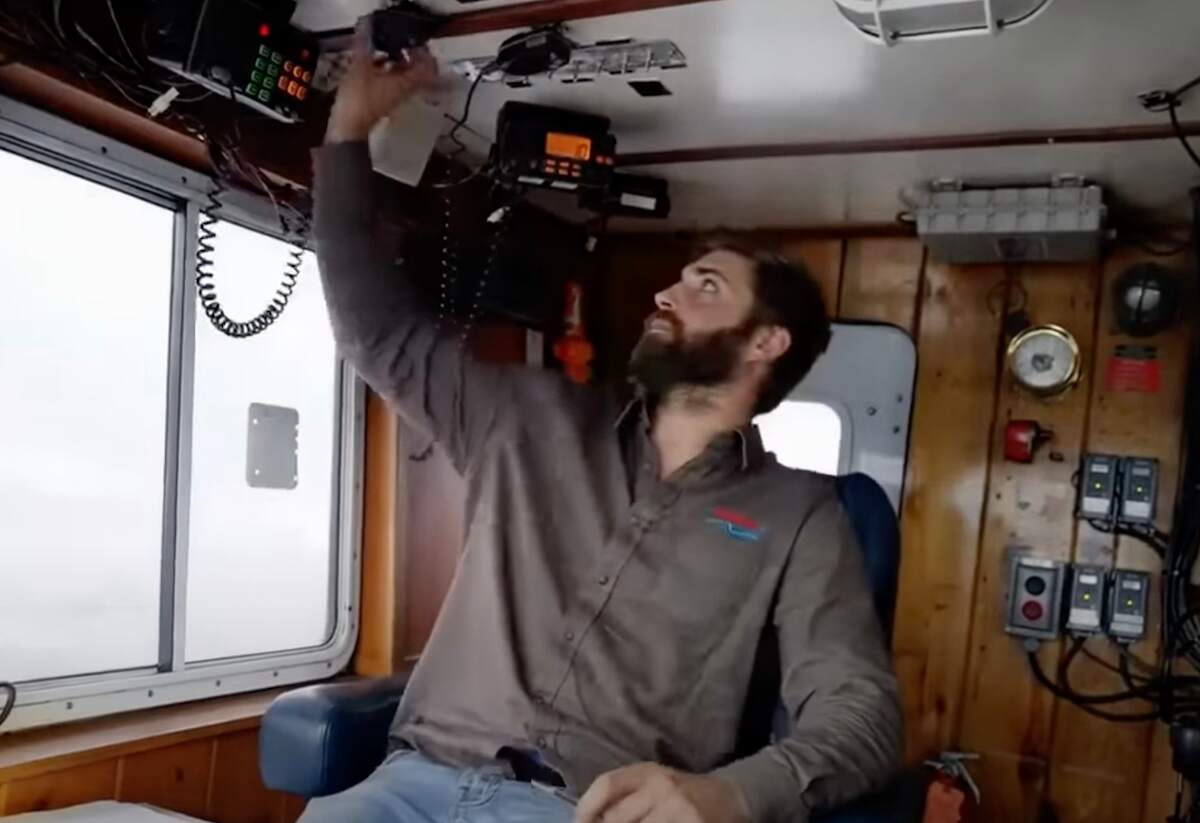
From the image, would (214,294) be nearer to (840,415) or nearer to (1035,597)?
(840,415)

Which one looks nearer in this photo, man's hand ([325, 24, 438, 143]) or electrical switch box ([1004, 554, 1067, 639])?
man's hand ([325, 24, 438, 143])

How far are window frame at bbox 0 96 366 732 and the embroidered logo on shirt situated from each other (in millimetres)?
984

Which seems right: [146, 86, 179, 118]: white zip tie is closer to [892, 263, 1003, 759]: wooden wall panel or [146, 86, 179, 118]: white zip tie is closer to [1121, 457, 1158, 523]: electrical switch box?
[892, 263, 1003, 759]: wooden wall panel

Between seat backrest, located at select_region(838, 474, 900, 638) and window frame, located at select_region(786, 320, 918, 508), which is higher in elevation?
window frame, located at select_region(786, 320, 918, 508)

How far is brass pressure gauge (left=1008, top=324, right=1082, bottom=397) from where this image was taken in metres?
2.62

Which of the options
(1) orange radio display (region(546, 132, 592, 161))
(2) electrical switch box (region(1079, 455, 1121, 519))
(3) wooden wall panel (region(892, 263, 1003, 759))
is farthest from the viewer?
(3) wooden wall panel (region(892, 263, 1003, 759))

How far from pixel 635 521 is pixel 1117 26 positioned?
1.01 meters

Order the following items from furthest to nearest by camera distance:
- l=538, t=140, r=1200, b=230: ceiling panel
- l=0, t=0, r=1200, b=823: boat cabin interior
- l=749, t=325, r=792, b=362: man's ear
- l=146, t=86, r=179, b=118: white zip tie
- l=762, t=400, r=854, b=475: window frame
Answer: l=762, t=400, r=854, b=475: window frame, l=538, t=140, r=1200, b=230: ceiling panel, l=749, t=325, r=792, b=362: man's ear, l=146, t=86, r=179, b=118: white zip tie, l=0, t=0, r=1200, b=823: boat cabin interior

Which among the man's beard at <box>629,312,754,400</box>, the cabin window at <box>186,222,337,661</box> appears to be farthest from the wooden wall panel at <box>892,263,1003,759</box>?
the cabin window at <box>186,222,337,661</box>

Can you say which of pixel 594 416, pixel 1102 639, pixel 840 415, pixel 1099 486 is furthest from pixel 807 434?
pixel 594 416

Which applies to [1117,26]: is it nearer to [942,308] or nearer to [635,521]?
[635,521]

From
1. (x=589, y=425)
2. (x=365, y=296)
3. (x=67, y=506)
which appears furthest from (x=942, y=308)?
(x=67, y=506)

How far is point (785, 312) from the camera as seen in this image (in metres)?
1.84

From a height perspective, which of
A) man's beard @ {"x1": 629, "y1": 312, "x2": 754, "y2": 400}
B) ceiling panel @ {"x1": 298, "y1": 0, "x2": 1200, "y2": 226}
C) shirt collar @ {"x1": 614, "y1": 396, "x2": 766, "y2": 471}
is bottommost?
shirt collar @ {"x1": 614, "y1": 396, "x2": 766, "y2": 471}
